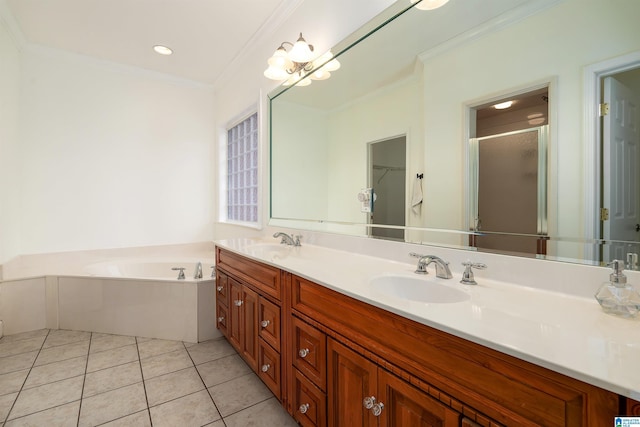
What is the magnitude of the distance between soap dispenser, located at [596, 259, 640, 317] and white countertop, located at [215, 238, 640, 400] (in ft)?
0.08

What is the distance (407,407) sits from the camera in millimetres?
814

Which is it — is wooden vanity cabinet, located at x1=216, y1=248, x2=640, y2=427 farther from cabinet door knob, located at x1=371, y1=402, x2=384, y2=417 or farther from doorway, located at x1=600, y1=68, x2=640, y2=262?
doorway, located at x1=600, y1=68, x2=640, y2=262

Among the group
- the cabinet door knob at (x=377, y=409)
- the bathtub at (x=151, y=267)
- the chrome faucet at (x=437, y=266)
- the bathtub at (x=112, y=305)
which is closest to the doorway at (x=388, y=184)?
→ the chrome faucet at (x=437, y=266)

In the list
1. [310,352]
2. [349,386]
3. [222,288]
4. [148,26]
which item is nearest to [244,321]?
[222,288]

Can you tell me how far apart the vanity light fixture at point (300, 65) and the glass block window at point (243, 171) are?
85 cm

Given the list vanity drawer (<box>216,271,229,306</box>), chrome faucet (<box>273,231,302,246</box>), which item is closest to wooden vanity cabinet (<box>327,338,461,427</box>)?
chrome faucet (<box>273,231,302,246</box>)

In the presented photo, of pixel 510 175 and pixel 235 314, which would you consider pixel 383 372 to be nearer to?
pixel 510 175

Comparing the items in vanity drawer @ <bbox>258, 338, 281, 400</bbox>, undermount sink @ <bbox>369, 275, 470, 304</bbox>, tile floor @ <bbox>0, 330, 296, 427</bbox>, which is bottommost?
tile floor @ <bbox>0, 330, 296, 427</bbox>

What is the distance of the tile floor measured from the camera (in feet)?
4.87

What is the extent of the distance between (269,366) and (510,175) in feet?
4.63

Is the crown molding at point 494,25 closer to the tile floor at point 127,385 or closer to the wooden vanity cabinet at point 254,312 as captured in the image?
the wooden vanity cabinet at point 254,312

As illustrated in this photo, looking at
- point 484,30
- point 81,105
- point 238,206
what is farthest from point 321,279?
point 81,105

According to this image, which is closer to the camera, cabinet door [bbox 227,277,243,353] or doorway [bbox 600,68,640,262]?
doorway [bbox 600,68,640,262]

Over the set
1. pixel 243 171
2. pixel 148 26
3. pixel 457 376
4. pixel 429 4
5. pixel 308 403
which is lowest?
pixel 308 403
